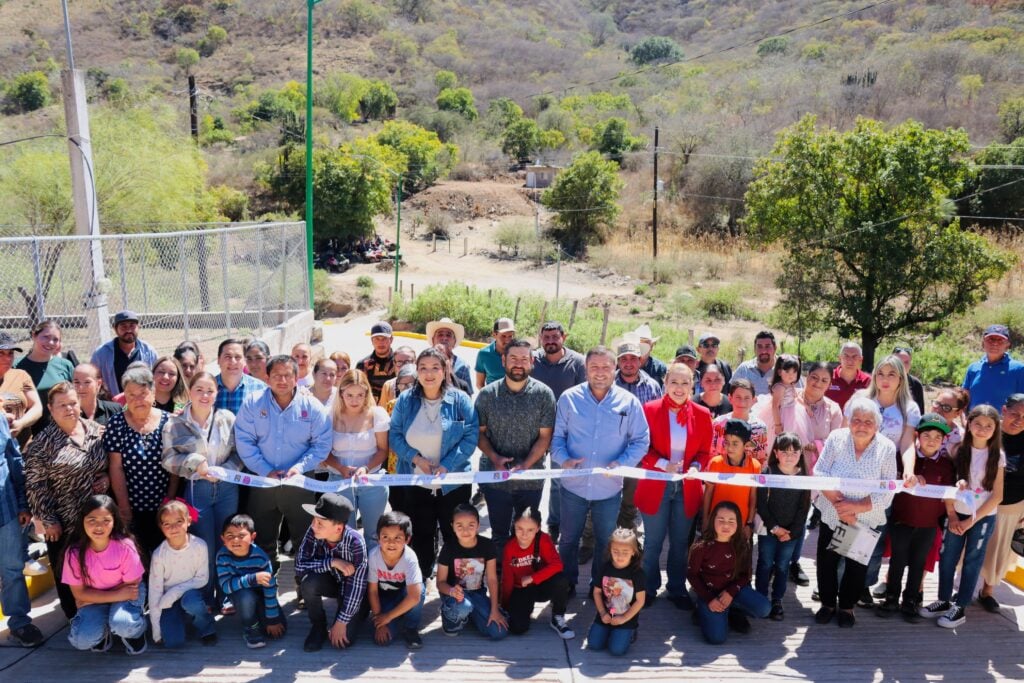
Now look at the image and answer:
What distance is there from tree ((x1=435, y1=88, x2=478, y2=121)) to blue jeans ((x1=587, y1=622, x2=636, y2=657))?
74822 mm

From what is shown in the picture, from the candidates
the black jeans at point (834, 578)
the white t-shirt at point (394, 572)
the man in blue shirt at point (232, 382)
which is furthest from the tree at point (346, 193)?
the black jeans at point (834, 578)

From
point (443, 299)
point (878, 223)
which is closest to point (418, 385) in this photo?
point (878, 223)

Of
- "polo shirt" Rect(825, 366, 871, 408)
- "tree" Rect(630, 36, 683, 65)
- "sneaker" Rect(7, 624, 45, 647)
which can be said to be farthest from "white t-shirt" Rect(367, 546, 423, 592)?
"tree" Rect(630, 36, 683, 65)

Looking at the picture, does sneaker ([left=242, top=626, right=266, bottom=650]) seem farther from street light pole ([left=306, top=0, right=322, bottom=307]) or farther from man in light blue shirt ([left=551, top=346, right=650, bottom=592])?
street light pole ([left=306, top=0, right=322, bottom=307])

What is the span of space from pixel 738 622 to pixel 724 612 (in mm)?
234

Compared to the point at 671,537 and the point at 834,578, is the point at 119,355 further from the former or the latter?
the point at 834,578

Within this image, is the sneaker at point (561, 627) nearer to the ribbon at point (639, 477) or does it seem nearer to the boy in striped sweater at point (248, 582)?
the ribbon at point (639, 477)

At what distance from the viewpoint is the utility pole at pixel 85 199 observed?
34.1 ft

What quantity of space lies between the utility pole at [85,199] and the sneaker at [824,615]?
898 cm

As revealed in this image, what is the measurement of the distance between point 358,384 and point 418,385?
40cm

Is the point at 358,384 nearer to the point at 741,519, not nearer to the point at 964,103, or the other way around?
the point at 741,519

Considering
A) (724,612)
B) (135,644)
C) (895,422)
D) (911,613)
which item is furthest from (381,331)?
(911,613)

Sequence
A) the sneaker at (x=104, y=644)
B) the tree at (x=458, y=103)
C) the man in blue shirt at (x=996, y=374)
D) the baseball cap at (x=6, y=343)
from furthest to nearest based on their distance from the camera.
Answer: the tree at (x=458, y=103), the man in blue shirt at (x=996, y=374), the baseball cap at (x=6, y=343), the sneaker at (x=104, y=644)

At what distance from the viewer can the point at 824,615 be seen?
5527mm
